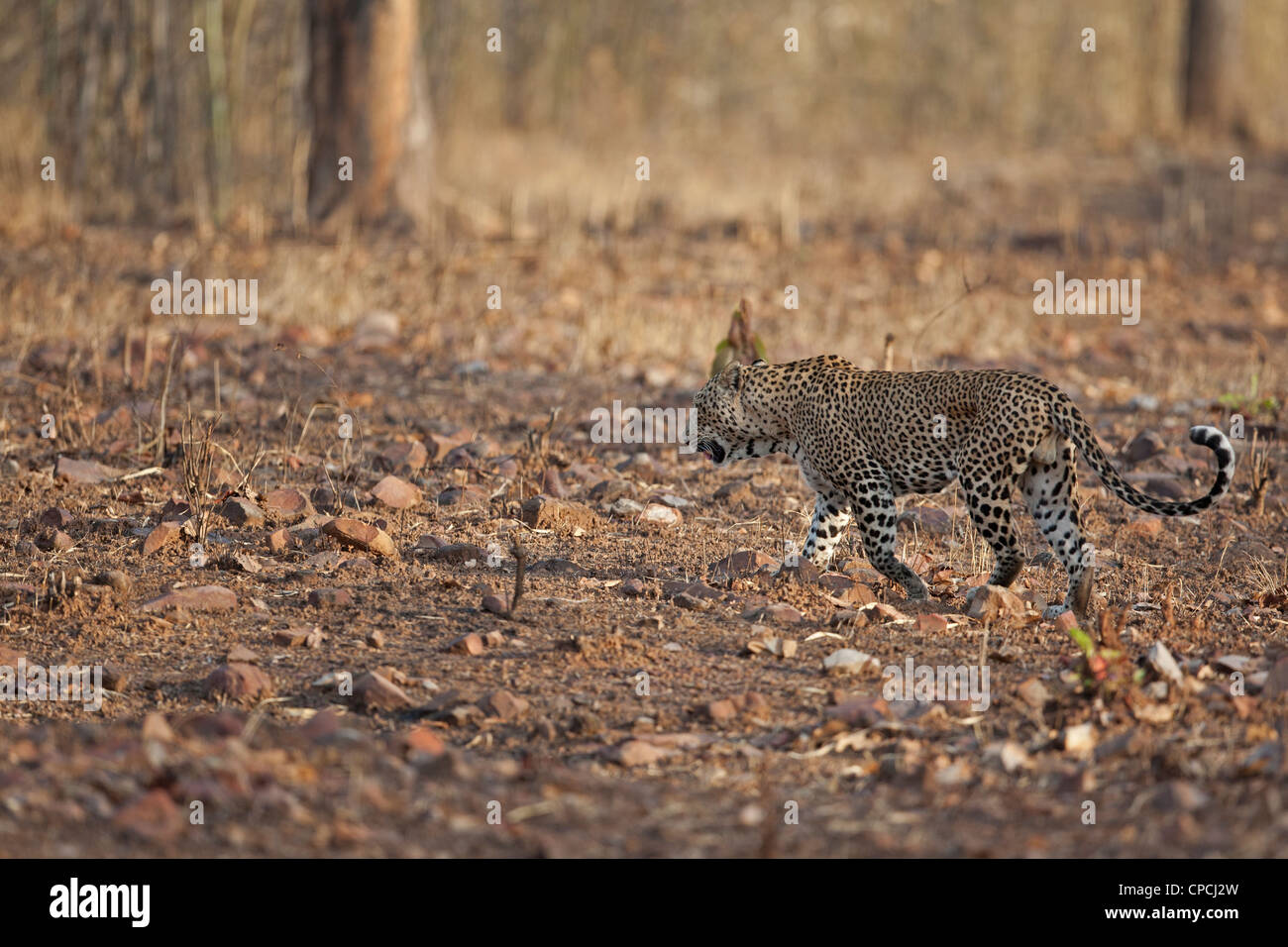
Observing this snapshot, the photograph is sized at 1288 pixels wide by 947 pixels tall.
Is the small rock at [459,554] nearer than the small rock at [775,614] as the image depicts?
No

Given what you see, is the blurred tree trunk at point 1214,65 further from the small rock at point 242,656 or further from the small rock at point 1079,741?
the small rock at point 242,656

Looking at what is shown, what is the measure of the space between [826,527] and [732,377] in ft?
2.86

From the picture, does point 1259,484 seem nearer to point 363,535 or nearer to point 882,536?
point 882,536

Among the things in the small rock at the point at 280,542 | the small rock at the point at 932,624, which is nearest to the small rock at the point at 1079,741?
the small rock at the point at 932,624

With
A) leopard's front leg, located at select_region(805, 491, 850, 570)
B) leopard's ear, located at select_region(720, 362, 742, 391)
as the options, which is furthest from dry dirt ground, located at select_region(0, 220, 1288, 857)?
leopard's ear, located at select_region(720, 362, 742, 391)

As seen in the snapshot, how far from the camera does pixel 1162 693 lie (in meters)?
5.37

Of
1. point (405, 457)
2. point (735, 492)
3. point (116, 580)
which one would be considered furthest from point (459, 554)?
point (735, 492)

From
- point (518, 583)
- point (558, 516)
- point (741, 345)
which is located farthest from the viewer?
point (741, 345)

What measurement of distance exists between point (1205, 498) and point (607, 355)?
5850 mm

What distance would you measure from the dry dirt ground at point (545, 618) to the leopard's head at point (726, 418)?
48 cm

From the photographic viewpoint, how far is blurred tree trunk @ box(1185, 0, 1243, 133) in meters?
20.8

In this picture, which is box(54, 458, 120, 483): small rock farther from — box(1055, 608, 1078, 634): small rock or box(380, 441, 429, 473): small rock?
box(1055, 608, 1078, 634): small rock

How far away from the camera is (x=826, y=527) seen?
23.7 ft

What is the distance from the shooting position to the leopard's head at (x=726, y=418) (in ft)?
24.4
